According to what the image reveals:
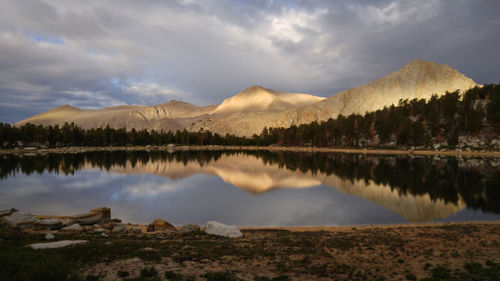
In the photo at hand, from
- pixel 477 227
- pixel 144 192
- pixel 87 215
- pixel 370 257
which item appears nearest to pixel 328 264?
pixel 370 257

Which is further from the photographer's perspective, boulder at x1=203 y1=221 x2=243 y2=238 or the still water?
the still water

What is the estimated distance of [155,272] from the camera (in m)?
9.32

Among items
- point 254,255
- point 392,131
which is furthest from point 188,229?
point 392,131

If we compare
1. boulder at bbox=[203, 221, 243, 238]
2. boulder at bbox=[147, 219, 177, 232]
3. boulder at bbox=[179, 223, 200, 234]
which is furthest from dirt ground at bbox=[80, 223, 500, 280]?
boulder at bbox=[147, 219, 177, 232]

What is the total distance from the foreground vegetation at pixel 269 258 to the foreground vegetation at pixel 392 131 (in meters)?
105

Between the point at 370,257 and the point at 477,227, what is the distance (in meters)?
10.0

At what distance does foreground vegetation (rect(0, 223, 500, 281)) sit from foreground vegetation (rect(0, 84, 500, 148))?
105 metres

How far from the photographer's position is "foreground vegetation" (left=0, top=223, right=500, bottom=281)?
9148 millimetres

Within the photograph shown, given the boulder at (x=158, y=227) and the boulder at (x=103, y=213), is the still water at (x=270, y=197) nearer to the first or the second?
the boulder at (x=103, y=213)

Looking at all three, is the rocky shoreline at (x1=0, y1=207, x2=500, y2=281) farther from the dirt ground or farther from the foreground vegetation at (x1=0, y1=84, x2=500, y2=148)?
the foreground vegetation at (x1=0, y1=84, x2=500, y2=148)

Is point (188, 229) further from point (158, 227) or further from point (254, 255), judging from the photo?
point (254, 255)

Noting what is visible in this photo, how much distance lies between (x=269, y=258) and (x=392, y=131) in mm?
127412

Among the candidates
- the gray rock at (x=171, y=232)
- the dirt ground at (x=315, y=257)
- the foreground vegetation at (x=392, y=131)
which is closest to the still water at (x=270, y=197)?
the gray rock at (x=171, y=232)

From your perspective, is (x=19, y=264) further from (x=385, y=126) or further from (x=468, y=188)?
(x=385, y=126)
